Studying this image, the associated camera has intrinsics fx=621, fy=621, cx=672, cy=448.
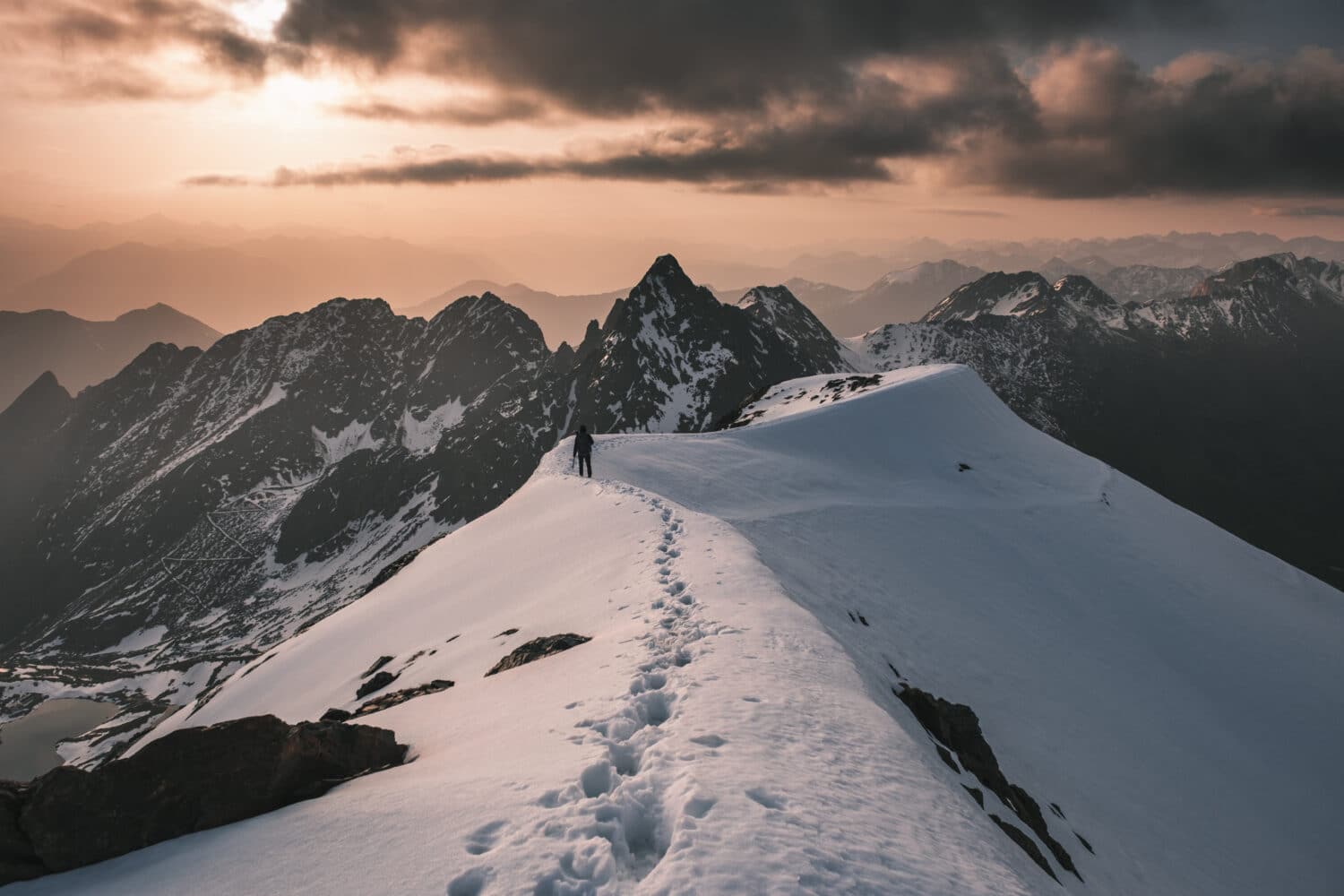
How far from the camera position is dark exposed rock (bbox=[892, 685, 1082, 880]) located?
607 inches

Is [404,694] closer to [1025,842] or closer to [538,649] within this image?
[538,649]

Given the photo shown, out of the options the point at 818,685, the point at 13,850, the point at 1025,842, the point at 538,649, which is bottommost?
the point at 1025,842

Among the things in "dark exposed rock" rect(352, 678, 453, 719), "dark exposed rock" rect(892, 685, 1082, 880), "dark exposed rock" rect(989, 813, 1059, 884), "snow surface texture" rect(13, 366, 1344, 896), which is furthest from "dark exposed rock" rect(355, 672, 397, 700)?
"dark exposed rock" rect(989, 813, 1059, 884)

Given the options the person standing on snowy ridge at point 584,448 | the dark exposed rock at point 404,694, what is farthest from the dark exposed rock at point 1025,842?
the person standing on snowy ridge at point 584,448

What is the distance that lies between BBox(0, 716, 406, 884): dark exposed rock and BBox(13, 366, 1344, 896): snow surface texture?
18.0 inches

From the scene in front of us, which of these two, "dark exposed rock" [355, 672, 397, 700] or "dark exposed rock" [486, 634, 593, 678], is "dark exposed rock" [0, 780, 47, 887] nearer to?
"dark exposed rock" [486, 634, 593, 678]

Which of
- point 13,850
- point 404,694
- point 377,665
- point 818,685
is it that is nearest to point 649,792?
point 818,685

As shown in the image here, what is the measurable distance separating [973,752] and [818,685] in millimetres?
7837

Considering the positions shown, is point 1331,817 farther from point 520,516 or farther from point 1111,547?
point 520,516

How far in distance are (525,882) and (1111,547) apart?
45.5 meters

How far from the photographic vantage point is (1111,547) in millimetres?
40469

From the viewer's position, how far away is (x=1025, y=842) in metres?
13.2

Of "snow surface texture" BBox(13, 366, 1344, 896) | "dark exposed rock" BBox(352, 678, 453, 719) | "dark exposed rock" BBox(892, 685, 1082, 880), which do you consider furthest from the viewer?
"dark exposed rock" BBox(352, 678, 453, 719)

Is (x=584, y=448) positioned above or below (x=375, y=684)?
above
